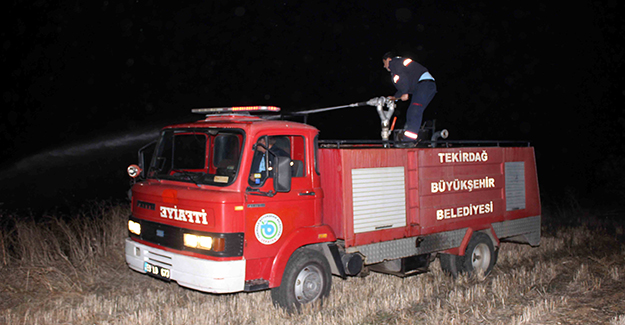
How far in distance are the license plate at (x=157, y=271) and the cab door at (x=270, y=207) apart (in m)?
0.97

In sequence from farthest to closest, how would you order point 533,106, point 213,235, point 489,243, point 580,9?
point 533,106, point 580,9, point 489,243, point 213,235

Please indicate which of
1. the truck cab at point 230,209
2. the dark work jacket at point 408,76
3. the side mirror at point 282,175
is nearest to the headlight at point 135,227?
the truck cab at point 230,209

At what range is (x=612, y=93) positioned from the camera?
30953 mm

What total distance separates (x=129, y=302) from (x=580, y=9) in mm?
31193

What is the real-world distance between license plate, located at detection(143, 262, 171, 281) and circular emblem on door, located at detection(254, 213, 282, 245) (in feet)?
3.74

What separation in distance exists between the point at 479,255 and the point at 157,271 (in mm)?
5132

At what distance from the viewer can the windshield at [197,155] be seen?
19.1ft

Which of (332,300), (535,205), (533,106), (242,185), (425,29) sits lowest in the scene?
(332,300)

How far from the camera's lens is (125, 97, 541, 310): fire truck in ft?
17.8

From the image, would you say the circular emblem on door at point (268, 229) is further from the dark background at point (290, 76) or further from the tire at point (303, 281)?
the dark background at point (290, 76)

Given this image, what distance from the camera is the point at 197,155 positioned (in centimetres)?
670

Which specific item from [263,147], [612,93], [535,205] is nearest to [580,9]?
[612,93]

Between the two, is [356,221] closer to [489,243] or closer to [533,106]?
[489,243]

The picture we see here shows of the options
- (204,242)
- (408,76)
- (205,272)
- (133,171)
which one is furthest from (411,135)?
(133,171)
